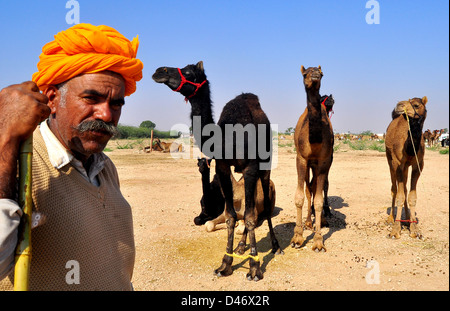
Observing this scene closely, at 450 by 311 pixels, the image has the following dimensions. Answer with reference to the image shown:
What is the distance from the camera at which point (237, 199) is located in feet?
23.7

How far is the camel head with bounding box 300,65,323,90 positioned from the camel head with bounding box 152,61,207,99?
1740 mm

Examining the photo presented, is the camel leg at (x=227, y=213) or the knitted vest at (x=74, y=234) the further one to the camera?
the camel leg at (x=227, y=213)

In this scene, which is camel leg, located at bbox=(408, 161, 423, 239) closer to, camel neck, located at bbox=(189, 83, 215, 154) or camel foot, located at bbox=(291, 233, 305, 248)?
camel foot, located at bbox=(291, 233, 305, 248)

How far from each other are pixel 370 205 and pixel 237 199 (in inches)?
169

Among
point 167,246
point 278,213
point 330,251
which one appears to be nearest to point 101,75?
point 167,246

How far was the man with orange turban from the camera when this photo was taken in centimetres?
154

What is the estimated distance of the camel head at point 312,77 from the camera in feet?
17.4

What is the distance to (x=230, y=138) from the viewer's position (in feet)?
16.1

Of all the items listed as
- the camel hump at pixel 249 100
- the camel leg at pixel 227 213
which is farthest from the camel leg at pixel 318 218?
the camel hump at pixel 249 100

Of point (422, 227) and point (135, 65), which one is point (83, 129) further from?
point (422, 227)

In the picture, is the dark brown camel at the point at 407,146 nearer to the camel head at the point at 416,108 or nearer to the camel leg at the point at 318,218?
the camel head at the point at 416,108

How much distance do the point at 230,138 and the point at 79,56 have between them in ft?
10.6

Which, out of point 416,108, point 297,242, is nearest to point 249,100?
point 297,242

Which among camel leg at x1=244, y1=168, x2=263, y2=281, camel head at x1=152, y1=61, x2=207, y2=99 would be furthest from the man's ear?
camel head at x1=152, y1=61, x2=207, y2=99
